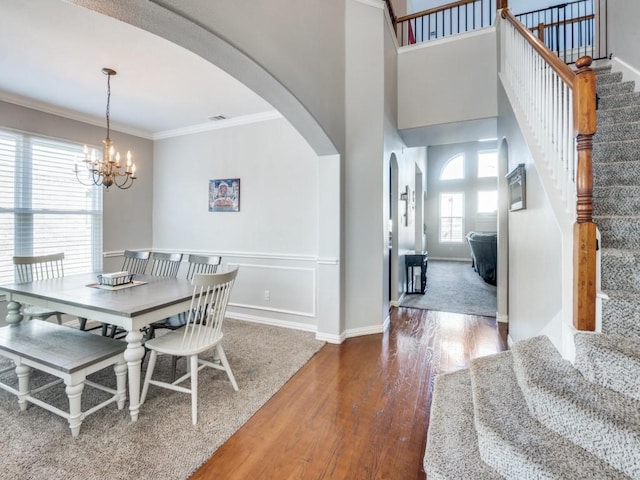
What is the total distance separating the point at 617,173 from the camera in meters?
2.22

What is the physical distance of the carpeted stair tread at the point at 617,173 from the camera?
2.18m

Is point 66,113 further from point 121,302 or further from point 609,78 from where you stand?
point 609,78

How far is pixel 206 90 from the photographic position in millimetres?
3375

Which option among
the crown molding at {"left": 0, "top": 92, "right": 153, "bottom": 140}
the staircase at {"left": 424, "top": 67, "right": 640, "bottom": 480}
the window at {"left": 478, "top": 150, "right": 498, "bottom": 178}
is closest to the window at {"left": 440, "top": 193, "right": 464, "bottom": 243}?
the window at {"left": 478, "top": 150, "right": 498, "bottom": 178}

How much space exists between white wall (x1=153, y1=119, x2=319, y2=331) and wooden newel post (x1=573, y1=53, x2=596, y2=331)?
8.06ft

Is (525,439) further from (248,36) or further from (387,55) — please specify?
(387,55)

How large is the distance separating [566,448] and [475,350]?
2019mm

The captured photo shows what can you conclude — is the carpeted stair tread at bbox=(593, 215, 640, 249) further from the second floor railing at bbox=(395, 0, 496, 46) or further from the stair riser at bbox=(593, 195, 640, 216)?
the second floor railing at bbox=(395, 0, 496, 46)

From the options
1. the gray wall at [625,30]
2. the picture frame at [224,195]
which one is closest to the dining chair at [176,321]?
the picture frame at [224,195]

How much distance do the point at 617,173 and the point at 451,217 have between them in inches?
329

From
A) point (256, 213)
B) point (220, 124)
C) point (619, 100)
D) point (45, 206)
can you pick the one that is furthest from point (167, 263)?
point (619, 100)

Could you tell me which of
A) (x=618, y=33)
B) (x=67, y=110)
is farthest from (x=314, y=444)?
(x=618, y=33)

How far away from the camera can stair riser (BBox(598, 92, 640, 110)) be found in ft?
9.26

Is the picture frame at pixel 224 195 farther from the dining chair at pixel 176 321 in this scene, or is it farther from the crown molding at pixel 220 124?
the dining chair at pixel 176 321
